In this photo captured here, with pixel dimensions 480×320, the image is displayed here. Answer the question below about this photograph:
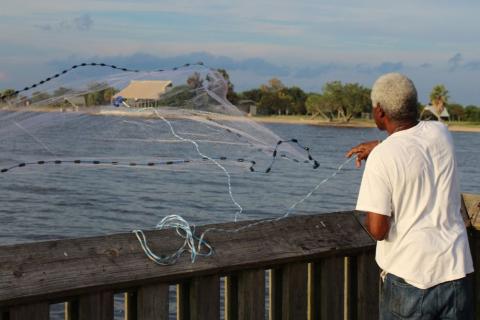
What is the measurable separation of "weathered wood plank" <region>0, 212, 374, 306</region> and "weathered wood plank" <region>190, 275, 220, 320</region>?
0.23ft

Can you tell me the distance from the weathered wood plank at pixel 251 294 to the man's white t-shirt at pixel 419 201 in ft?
2.69

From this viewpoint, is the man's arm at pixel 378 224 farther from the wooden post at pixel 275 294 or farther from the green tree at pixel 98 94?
the green tree at pixel 98 94

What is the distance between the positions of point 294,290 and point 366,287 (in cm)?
61

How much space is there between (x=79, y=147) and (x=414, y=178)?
2.39 m

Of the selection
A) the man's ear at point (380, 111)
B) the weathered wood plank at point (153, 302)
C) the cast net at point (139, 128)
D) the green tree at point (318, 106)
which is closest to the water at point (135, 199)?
the cast net at point (139, 128)

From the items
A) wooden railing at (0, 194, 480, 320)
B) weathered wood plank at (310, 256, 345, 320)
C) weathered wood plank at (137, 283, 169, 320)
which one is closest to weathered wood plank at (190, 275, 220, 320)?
wooden railing at (0, 194, 480, 320)

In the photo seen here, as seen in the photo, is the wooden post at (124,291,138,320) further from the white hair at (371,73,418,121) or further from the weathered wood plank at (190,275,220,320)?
the white hair at (371,73,418,121)

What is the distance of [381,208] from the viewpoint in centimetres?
324

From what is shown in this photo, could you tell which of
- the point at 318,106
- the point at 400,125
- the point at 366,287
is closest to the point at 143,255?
the point at 400,125

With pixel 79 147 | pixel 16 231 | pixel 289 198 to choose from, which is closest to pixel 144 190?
pixel 289 198

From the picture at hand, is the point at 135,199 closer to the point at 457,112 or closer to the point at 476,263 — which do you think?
the point at 476,263

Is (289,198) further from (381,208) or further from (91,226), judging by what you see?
(381,208)

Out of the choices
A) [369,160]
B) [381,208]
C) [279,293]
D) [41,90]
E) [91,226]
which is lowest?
[91,226]

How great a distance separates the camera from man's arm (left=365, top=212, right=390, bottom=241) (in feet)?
10.7
